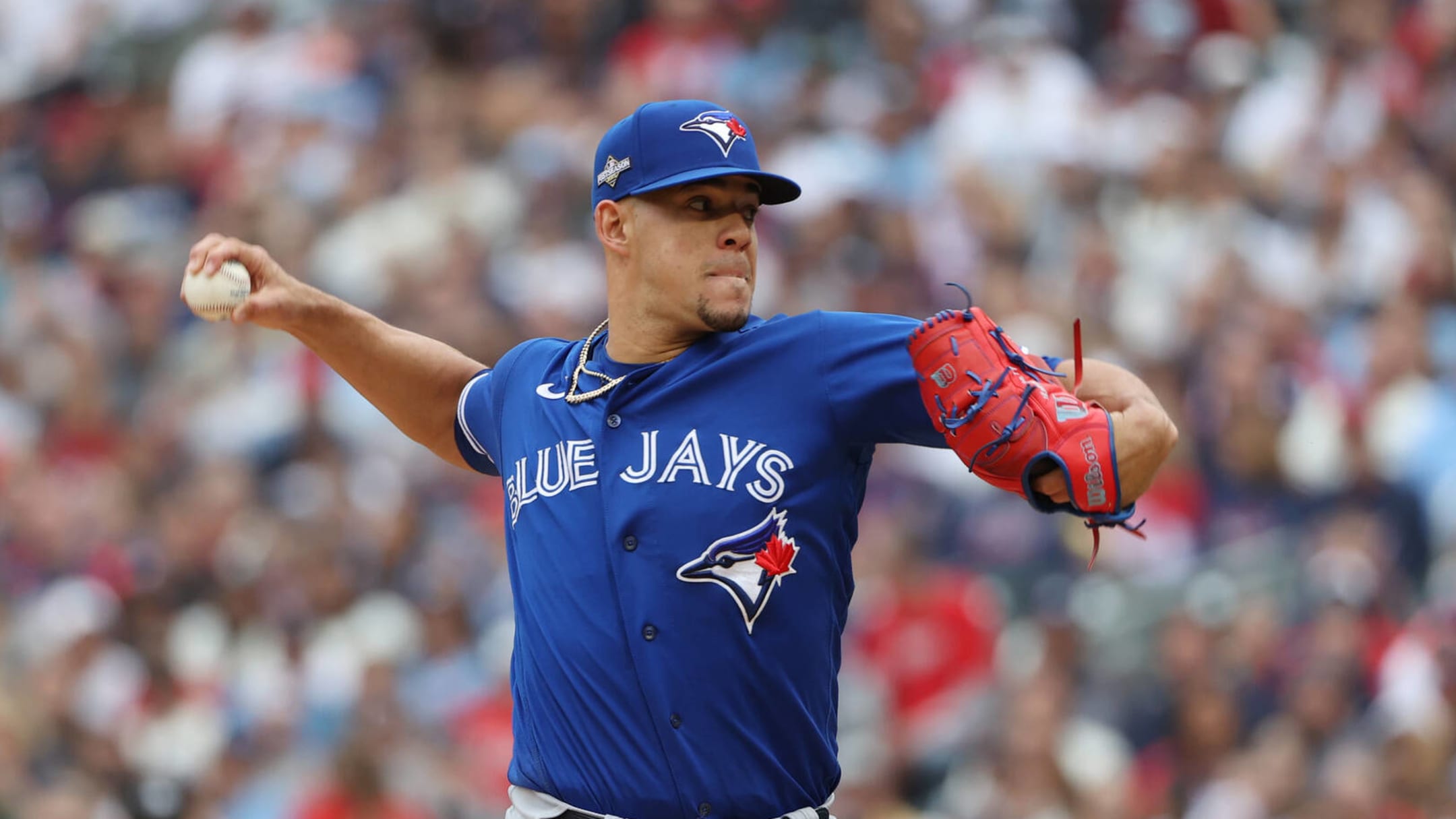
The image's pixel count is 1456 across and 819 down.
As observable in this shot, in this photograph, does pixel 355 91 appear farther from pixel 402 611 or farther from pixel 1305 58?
pixel 1305 58

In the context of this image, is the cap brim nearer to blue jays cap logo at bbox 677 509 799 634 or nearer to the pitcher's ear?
the pitcher's ear

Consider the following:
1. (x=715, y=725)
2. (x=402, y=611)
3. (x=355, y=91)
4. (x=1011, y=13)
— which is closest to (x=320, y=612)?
(x=402, y=611)

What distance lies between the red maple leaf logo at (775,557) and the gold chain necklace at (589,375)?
0.51 metres

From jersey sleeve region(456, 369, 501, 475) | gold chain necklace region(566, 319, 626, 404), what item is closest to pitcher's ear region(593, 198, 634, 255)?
gold chain necklace region(566, 319, 626, 404)

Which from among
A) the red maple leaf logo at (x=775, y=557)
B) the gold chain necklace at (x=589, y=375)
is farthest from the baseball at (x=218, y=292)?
the red maple leaf logo at (x=775, y=557)

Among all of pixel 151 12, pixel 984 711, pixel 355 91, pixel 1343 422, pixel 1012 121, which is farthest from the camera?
pixel 151 12

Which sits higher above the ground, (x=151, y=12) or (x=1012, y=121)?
(x=151, y=12)

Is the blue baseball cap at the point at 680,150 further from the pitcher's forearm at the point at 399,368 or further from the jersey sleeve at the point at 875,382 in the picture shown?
the pitcher's forearm at the point at 399,368

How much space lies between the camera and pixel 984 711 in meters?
7.33

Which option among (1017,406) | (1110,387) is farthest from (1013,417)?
(1110,387)

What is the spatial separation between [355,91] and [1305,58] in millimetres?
5950

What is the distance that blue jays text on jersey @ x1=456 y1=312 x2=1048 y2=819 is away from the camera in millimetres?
3508

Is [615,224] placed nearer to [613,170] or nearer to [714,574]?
[613,170]

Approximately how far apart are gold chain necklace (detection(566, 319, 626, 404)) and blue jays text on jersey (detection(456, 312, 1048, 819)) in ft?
0.21
